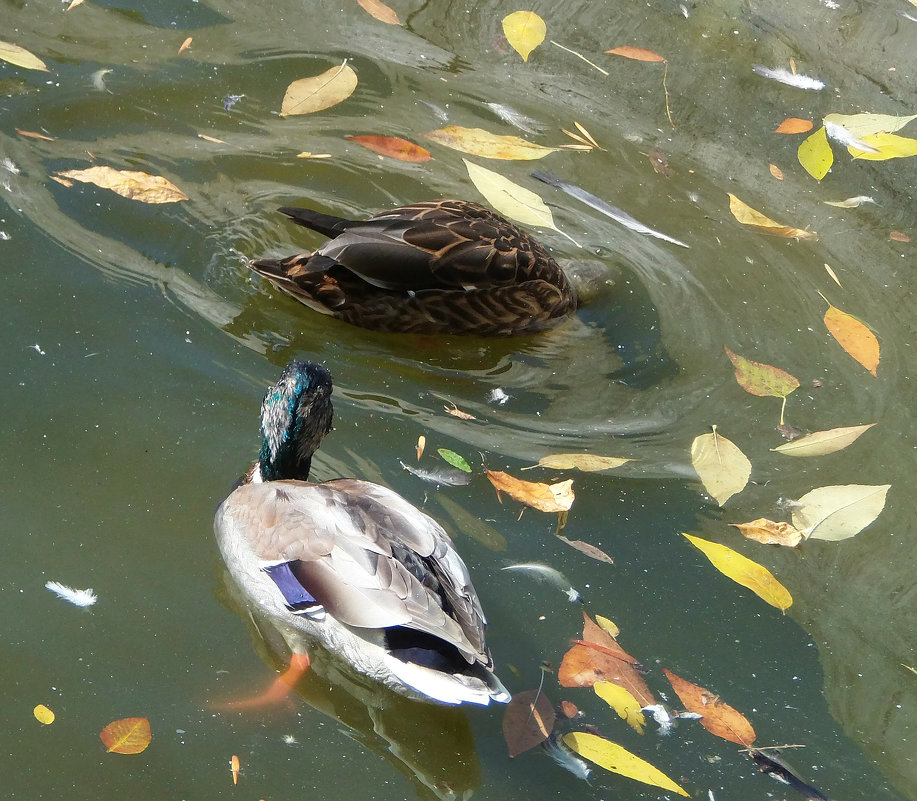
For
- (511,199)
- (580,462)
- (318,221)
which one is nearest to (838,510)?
(580,462)

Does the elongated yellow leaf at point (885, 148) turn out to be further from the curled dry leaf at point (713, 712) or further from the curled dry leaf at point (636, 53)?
the curled dry leaf at point (713, 712)

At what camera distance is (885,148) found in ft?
20.7

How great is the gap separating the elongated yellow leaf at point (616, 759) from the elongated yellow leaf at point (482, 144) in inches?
135

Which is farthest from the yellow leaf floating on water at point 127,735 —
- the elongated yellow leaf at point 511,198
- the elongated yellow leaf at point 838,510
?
the elongated yellow leaf at point 511,198

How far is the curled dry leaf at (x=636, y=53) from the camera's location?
6754 mm

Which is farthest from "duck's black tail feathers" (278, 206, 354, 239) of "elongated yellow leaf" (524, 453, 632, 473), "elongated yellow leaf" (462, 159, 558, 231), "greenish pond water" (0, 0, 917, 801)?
"elongated yellow leaf" (524, 453, 632, 473)

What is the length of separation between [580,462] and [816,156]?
122 inches

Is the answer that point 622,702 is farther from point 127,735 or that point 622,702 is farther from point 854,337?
point 854,337

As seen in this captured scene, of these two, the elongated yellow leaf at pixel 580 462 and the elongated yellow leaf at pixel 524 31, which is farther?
the elongated yellow leaf at pixel 524 31

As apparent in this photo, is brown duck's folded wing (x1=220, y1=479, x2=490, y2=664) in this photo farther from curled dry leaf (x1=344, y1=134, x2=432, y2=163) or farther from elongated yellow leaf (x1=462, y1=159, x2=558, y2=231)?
curled dry leaf (x1=344, y1=134, x2=432, y2=163)

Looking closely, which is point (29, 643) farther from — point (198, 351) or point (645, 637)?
point (645, 637)

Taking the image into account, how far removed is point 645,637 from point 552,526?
527mm

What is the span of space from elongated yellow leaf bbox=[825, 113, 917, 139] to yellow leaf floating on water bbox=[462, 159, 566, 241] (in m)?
2.08

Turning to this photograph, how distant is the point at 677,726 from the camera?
3395 mm
